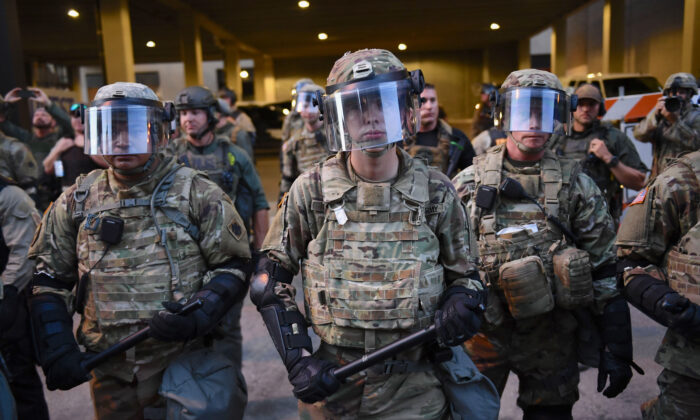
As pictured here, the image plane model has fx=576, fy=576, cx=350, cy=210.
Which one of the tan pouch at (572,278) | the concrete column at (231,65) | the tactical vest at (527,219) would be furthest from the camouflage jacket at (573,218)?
the concrete column at (231,65)

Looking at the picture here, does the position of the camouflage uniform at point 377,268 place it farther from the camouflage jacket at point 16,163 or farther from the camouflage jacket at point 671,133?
the camouflage jacket at point 671,133

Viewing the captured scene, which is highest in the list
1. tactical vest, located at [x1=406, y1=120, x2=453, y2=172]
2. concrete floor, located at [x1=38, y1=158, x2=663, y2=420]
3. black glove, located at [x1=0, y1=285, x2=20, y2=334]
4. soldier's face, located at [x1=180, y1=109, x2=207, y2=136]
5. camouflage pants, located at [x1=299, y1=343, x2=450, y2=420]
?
soldier's face, located at [x1=180, y1=109, x2=207, y2=136]

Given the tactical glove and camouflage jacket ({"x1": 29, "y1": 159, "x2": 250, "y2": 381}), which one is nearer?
the tactical glove

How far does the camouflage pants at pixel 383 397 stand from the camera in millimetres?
2174

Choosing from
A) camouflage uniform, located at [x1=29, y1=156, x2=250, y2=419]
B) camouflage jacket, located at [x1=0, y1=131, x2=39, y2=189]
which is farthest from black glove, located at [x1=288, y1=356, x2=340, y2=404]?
camouflage jacket, located at [x1=0, y1=131, x2=39, y2=189]

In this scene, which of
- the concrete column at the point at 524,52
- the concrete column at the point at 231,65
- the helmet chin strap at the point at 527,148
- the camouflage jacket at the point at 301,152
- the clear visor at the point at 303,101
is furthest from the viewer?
the concrete column at the point at 524,52

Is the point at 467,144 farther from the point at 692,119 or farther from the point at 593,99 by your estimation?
the point at 692,119

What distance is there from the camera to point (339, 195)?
7.14 ft

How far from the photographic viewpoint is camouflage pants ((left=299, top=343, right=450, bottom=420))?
2.17m

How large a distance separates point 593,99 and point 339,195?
152 inches

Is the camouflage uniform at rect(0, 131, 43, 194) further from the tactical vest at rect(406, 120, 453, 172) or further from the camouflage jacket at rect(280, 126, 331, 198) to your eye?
the tactical vest at rect(406, 120, 453, 172)

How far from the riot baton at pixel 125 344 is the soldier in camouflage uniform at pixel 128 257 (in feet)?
0.18

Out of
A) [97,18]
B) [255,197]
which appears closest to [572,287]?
[255,197]

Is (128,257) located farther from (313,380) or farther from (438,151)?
(438,151)
